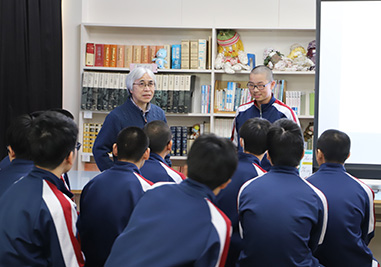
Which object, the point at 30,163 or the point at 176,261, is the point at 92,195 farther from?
the point at 176,261

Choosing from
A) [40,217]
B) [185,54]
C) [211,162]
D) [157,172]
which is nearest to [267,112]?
[157,172]

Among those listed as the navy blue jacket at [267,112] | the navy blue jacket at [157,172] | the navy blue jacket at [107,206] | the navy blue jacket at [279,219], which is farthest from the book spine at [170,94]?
the navy blue jacket at [279,219]

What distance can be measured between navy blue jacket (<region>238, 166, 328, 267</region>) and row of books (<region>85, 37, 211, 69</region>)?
10.4 feet

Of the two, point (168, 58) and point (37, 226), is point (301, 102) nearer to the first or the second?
point (168, 58)

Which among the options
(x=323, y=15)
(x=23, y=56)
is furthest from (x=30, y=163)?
(x=323, y=15)

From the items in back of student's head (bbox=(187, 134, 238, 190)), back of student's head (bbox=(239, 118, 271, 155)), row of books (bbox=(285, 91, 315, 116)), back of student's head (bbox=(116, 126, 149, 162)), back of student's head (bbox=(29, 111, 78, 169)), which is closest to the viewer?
back of student's head (bbox=(187, 134, 238, 190))

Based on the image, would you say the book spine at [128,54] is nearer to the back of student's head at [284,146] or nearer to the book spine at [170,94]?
the book spine at [170,94]

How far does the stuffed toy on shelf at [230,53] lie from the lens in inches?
186

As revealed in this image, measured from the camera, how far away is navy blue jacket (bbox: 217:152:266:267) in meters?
2.02

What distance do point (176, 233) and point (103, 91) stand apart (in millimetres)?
3831

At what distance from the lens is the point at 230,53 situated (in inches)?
188

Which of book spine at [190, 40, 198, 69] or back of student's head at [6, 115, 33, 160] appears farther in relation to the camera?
book spine at [190, 40, 198, 69]

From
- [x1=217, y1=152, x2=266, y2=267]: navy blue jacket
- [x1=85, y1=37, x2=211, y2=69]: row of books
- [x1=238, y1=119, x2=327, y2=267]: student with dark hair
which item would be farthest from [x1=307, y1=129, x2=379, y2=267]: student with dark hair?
[x1=85, y1=37, x2=211, y2=69]: row of books

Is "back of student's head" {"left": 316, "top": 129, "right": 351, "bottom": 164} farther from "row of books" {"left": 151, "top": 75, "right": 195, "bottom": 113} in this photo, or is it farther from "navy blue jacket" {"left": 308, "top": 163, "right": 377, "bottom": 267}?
"row of books" {"left": 151, "top": 75, "right": 195, "bottom": 113}
